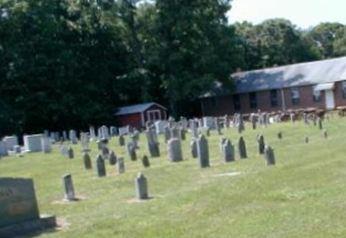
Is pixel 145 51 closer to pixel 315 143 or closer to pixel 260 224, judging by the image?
pixel 315 143

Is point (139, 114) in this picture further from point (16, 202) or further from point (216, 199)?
point (16, 202)

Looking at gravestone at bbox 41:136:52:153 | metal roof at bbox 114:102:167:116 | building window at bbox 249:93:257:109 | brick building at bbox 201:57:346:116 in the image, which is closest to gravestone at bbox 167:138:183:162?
gravestone at bbox 41:136:52:153

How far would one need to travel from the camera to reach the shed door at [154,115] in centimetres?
6087

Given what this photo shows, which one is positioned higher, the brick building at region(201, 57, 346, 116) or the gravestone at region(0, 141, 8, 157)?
the brick building at region(201, 57, 346, 116)

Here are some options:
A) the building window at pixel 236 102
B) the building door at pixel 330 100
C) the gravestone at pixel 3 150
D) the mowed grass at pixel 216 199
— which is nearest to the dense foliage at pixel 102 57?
the building window at pixel 236 102

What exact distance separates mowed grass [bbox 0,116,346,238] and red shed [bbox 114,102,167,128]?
34.4 m

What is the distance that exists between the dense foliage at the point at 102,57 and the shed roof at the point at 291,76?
222 cm

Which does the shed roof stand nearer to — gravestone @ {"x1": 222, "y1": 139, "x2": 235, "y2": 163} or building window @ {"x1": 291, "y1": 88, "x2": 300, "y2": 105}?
building window @ {"x1": 291, "y1": 88, "x2": 300, "y2": 105}

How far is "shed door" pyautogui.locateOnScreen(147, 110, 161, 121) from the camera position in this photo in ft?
200

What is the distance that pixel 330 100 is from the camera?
6022 cm

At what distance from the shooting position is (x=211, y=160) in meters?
24.5

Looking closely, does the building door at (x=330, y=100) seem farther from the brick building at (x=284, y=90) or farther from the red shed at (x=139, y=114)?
the red shed at (x=139, y=114)

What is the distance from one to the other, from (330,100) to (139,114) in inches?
616

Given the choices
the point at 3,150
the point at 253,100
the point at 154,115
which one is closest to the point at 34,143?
the point at 3,150
